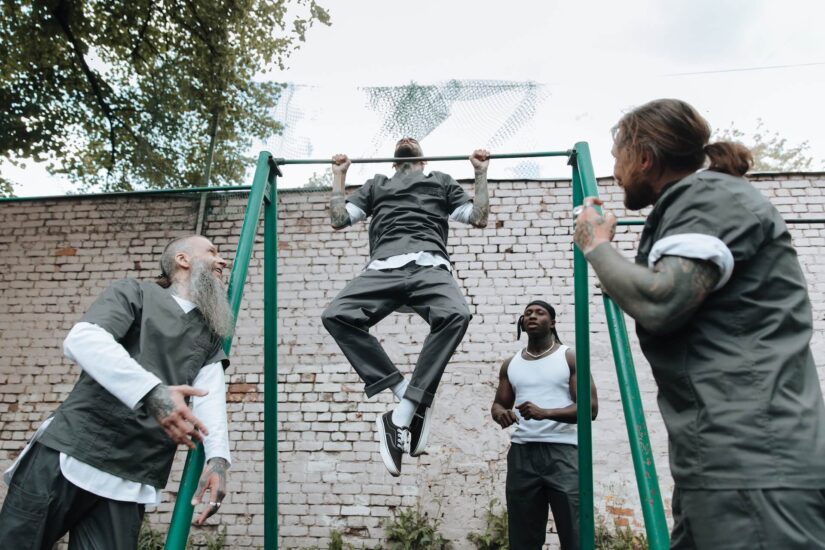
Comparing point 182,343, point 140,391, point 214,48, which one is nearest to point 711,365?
point 140,391

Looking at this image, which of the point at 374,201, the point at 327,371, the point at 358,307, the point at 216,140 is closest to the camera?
the point at 358,307

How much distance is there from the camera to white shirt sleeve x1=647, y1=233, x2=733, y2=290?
1.32 meters

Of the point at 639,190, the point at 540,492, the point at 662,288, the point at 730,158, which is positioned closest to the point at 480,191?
the point at 540,492

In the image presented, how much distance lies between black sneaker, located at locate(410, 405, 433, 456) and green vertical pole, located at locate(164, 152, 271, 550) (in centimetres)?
82

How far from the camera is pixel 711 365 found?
1339 mm

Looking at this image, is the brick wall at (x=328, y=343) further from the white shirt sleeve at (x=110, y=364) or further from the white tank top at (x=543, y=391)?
the white shirt sleeve at (x=110, y=364)

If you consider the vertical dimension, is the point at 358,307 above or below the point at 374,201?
below

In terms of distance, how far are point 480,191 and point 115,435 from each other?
6.52 feet

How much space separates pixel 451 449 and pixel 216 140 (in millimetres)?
3972

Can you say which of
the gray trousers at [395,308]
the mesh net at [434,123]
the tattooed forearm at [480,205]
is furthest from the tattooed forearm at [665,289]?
the mesh net at [434,123]

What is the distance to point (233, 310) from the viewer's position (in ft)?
7.84

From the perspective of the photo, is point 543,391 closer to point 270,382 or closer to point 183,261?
point 270,382

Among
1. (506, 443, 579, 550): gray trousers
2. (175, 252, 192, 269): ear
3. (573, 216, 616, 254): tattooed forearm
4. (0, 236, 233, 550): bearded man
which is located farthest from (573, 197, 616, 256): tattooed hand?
(506, 443, 579, 550): gray trousers

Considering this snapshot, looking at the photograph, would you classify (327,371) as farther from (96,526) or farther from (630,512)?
(96,526)
